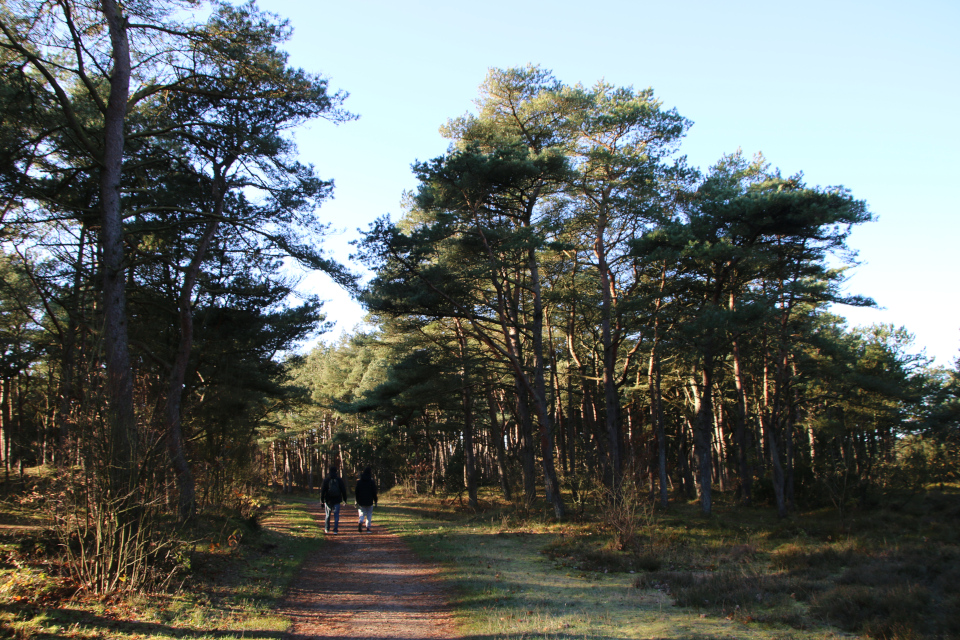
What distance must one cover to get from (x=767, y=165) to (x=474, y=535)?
2084 centimetres

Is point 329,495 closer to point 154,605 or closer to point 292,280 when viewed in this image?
point 292,280

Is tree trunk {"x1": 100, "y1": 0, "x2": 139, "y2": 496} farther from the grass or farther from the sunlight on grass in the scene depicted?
the sunlight on grass

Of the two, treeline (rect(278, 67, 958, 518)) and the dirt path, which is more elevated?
treeline (rect(278, 67, 958, 518))

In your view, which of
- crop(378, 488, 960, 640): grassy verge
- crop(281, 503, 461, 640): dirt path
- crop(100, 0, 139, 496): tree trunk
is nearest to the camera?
crop(281, 503, 461, 640): dirt path

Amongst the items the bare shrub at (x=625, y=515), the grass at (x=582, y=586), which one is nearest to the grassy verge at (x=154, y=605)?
the grass at (x=582, y=586)

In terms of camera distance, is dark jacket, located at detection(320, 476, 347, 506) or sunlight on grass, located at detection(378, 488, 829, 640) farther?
dark jacket, located at detection(320, 476, 347, 506)

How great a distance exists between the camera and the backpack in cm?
1441

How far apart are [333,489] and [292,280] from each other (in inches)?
232

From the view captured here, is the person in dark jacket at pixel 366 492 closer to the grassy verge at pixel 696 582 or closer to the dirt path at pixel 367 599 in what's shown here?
the grassy verge at pixel 696 582

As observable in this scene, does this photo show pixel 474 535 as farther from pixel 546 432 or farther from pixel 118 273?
pixel 118 273

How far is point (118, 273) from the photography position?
8273 mm

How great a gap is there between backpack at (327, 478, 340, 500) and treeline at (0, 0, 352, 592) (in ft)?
8.11

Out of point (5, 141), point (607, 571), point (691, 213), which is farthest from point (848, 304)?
point (5, 141)

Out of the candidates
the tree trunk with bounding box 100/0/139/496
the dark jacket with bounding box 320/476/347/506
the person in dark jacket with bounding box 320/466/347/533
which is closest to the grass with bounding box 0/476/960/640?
the person in dark jacket with bounding box 320/466/347/533
